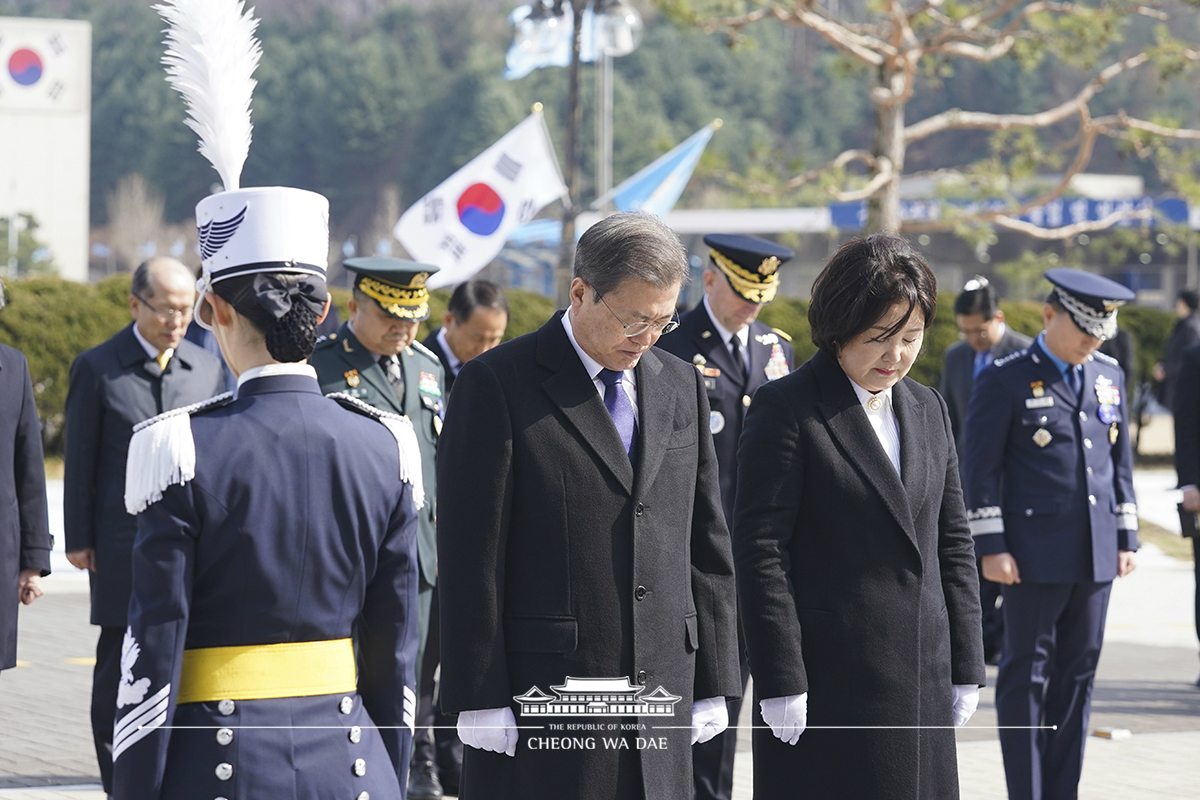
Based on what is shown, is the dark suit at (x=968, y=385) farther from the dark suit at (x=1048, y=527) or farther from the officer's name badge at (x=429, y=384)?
the officer's name badge at (x=429, y=384)

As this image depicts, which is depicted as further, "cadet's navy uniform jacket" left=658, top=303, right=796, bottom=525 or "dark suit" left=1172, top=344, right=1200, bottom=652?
"dark suit" left=1172, top=344, right=1200, bottom=652

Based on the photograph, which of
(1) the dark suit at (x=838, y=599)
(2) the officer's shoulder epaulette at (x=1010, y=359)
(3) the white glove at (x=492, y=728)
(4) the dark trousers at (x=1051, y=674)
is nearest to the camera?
(3) the white glove at (x=492, y=728)

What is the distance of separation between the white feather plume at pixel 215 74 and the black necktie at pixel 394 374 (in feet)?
9.45

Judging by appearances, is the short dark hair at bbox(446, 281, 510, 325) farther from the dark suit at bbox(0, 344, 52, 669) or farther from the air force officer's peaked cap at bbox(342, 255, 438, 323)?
the dark suit at bbox(0, 344, 52, 669)

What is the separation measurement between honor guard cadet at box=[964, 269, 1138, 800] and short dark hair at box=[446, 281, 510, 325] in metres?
2.11

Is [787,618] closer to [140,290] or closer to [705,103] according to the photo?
[140,290]

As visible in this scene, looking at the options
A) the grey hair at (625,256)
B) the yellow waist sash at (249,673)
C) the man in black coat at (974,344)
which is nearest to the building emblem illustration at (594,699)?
the yellow waist sash at (249,673)

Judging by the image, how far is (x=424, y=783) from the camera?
5.92 metres

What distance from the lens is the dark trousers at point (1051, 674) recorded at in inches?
211

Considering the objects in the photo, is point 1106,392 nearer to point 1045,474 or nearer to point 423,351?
point 1045,474

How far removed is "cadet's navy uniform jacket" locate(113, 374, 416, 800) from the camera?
257cm

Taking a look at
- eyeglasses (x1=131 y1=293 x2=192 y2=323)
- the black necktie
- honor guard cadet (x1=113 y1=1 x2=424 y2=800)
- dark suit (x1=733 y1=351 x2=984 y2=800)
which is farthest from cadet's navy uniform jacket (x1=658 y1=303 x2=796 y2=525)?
honor guard cadet (x1=113 y1=1 x2=424 y2=800)

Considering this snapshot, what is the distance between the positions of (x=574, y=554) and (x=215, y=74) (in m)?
1.24

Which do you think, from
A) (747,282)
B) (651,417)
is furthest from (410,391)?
(651,417)
